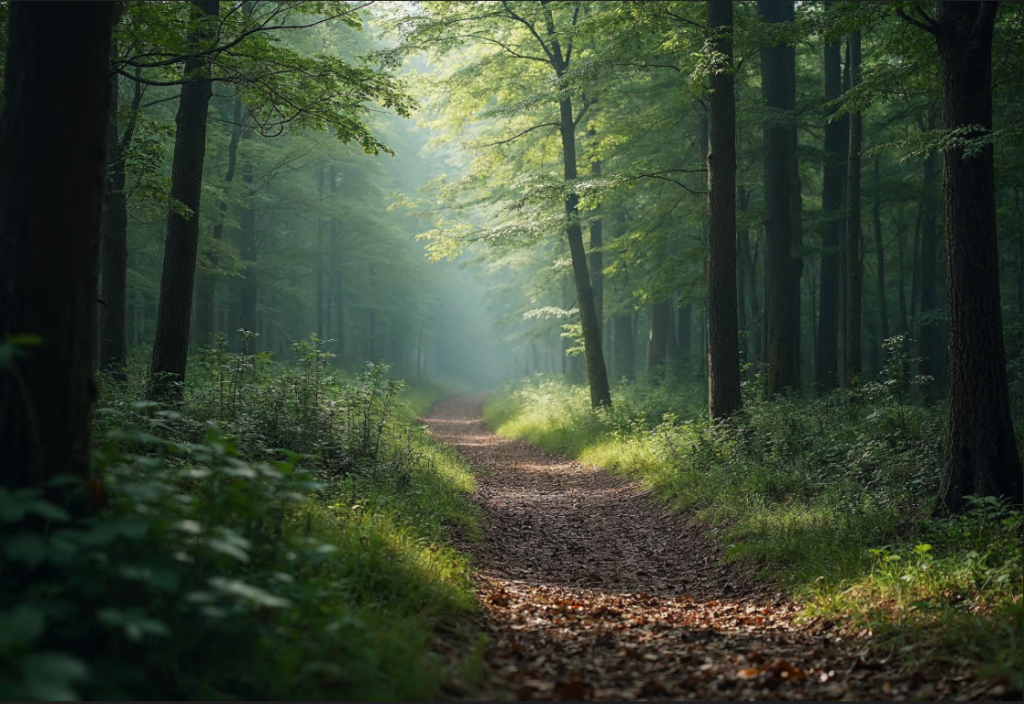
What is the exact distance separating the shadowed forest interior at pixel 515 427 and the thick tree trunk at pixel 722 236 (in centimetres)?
5

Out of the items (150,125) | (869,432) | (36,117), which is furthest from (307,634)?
(150,125)

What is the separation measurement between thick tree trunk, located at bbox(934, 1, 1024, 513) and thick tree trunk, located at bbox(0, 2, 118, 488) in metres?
7.03

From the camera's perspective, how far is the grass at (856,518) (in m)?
4.57

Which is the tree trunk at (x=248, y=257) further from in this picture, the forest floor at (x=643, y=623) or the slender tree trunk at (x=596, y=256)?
the forest floor at (x=643, y=623)

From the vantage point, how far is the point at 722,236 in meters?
10.9

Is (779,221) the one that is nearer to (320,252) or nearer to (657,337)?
(657,337)

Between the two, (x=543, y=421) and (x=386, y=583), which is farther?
(x=543, y=421)

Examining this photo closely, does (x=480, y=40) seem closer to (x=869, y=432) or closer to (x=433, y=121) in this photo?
(x=433, y=121)

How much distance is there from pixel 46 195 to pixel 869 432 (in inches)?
367

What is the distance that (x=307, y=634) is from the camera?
3555 millimetres

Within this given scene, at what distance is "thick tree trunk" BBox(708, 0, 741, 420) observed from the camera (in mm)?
10695

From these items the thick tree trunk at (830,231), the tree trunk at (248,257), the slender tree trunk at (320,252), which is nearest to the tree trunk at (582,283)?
the thick tree trunk at (830,231)

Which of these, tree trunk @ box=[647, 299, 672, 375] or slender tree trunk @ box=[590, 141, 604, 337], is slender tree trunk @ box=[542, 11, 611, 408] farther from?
tree trunk @ box=[647, 299, 672, 375]

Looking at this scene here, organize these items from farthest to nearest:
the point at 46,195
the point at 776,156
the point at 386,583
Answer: the point at 776,156 < the point at 386,583 < the point at 46,195
